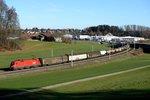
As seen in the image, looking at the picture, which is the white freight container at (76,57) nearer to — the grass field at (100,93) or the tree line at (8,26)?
the grass field at (100,93)

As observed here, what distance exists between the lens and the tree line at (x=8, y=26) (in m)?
106

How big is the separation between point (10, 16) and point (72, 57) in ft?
157

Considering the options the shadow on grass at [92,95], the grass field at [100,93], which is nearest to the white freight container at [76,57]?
the grass field at [100,93]

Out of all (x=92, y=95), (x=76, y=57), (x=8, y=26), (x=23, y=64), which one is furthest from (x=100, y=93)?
(x=8, y=26)

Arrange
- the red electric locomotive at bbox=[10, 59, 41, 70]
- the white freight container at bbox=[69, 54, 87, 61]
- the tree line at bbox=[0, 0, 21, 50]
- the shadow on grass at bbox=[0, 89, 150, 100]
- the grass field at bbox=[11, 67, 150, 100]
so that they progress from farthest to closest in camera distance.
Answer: the tree line at bbox=[0, 0, 21, 50]
the white freight container at bbox=[69, 54, 87, 61]
the red electric locomotive at bbox=[10, 59, 41, 70]
the grass field at bbox=[11, 67, 150, 100]
the shadow on grass at bbox=[0, 89, 150, 100]

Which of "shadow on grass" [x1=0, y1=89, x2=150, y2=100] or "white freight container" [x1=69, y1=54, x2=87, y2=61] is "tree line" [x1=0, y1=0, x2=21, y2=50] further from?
"shadow on grass" [x1=0, y1=89, x2=150, y2=100]

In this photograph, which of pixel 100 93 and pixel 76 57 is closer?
pixel 100 93

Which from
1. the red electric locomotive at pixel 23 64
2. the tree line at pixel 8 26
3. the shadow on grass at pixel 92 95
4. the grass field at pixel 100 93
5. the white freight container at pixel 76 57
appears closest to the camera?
the shadow on grass at pixel 92 95

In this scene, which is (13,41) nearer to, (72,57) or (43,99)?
(72,57)

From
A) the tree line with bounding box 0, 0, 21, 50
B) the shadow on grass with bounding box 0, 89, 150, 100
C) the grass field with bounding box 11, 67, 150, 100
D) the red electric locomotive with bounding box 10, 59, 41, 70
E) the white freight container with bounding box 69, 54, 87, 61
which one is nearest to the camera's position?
the shadow on grass with bounding box 0, 89, 150, 100

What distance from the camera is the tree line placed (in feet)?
349

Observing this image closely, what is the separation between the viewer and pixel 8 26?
110m

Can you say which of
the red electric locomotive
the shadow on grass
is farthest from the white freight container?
the shadow on grass

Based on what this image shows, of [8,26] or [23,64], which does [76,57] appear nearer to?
[23,64]
